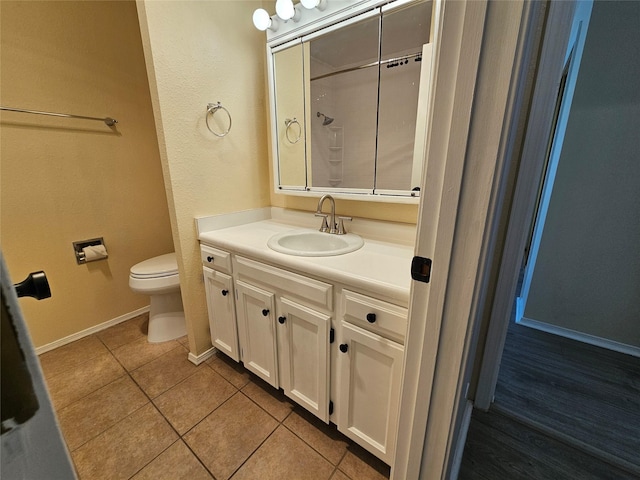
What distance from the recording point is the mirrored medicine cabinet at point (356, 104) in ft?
3.84

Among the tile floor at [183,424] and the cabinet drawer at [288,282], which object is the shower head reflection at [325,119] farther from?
the tile floor at [183,424]

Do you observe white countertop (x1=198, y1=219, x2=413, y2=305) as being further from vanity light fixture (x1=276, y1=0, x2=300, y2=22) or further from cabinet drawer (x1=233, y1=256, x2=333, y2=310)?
vanity light fixture (x1=276, y1=0, x2=300, y2=22)

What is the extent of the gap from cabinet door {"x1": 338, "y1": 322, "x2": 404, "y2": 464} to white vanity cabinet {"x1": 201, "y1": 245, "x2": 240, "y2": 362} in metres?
0.70

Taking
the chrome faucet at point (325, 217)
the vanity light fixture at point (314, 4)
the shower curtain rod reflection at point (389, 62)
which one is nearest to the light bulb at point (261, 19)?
the vanity light fixture at point (314, 4)

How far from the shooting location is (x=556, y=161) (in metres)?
1.78

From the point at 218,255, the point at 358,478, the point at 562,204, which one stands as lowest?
the point at 358,478

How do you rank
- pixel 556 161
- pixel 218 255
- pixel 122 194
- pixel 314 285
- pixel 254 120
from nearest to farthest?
pixel 314 285, pixel 218 255, pixel 254 120, pixel 556 161, pixel 122 194

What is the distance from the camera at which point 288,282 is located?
1.10 m

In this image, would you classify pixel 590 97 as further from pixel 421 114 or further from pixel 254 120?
pixel 254 120

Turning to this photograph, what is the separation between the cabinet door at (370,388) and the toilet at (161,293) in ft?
4.20

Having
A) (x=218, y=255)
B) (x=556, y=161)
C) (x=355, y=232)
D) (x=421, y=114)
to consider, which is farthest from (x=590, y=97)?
(x=218, y=255)

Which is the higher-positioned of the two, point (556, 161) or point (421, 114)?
point (421, 114)

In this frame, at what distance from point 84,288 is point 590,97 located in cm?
350

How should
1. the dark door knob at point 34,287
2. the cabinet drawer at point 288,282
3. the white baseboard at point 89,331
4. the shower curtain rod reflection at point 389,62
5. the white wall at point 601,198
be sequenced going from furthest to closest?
the white baseboard at point 89,331, the white wall at point 601,198, the shower curtain rod reflection at point 389,62, the cabinet drawer at point 288,282, the dark door knob at point 34,287
